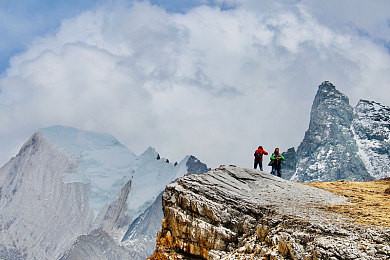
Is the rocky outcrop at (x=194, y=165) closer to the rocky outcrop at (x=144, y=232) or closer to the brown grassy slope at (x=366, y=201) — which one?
the rocky outcrop at (x=144, y=232)

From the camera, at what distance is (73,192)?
5177 inches

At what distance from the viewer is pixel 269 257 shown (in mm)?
25375

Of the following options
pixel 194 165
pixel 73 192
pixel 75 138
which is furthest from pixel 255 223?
pixel 194 165

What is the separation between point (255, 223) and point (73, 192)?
10982cm

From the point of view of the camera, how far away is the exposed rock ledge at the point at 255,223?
24000mm

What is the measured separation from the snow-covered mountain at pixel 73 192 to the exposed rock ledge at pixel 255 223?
3755 inches

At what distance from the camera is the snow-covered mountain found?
127 metres

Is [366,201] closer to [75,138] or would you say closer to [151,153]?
[151,153]

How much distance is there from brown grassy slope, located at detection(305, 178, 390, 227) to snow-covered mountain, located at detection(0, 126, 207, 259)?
91.1 meters

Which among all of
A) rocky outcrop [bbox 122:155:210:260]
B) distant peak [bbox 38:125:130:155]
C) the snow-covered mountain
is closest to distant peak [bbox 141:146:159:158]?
the snow-covered mountain

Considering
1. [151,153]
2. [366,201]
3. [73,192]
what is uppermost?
[151,153]

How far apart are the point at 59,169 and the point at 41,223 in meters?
16.2

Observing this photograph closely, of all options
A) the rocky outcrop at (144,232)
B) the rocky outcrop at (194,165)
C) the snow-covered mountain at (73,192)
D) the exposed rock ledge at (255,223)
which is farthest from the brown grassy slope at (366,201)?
the rocky outcrop at (194,165)

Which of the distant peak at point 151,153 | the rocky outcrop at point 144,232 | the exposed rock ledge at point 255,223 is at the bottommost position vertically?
the exposed rock ledge at point 255,223
